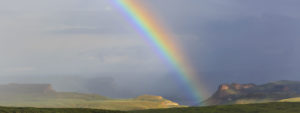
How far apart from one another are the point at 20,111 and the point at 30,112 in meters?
4.91

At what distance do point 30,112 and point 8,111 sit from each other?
15.8 m

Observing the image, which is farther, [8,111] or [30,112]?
[30,112]

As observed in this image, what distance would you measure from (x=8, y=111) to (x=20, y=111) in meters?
12.3

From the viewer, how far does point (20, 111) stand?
19200 centimetres

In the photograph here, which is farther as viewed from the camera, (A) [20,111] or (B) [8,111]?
(A) [20,111]

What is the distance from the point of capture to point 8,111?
180 metres
